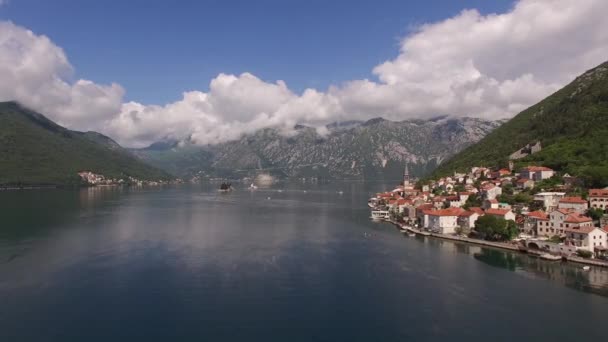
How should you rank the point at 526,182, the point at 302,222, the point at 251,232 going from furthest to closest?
the point at 302,222
the point at 526,182
the point at 251,232

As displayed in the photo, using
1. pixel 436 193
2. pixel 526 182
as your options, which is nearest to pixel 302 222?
pixel 436 193

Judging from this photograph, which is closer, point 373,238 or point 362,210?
point 373,238

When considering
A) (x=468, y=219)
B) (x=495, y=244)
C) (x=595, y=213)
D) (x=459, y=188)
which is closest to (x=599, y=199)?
(x=595, y=213)

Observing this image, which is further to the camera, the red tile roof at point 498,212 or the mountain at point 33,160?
the mountain at point 33,160

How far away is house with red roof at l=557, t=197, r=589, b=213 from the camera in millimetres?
43000

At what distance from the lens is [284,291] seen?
28.2m

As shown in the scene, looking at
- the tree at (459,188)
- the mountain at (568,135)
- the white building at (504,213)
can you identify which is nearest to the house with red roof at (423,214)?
the white building at (504,213)

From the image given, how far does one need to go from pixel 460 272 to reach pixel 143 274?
83.2 feet

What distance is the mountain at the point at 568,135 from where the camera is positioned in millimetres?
56297

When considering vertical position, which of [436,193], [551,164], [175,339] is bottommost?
[175,339]

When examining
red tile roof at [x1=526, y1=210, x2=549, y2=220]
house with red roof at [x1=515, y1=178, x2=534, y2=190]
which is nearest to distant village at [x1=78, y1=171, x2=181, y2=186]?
house with red roof at [x1=515, y1=178, x2=534, y2=190]

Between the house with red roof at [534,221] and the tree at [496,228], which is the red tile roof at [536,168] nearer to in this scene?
the house with red roof at [534,221]

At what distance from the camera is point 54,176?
6289 inches

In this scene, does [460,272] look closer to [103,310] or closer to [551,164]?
[103,310]
